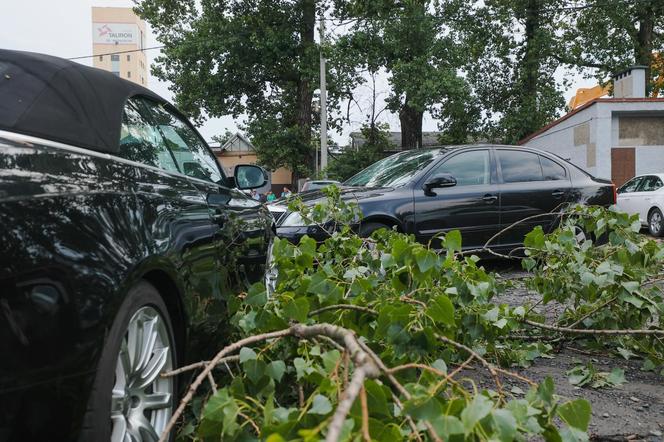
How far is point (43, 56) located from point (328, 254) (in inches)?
93.4

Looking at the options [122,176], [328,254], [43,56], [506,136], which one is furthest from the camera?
[506,136]

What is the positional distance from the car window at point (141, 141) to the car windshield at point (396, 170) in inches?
162

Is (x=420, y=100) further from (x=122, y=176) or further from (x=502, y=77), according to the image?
(x=122, y=176)

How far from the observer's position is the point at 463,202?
657cm

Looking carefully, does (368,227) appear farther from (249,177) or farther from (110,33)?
(110,33)

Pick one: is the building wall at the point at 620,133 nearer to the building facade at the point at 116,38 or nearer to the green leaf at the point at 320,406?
the green leaf at the point at 320,406

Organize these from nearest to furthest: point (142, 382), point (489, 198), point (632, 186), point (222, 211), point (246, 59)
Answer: point (142, 382) < point (222, 211) < point (489, 198) < point (632, 186) < point (246, 59)

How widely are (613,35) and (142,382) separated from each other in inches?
1211

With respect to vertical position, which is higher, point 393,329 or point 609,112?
point 609,112

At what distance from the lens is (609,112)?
59.2 feet

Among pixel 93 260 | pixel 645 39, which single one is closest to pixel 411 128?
pixel 645 39

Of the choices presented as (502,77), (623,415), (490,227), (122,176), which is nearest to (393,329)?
(122,176)

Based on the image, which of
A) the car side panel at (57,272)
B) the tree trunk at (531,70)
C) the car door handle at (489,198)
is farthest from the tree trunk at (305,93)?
the car side panel at (57,272)

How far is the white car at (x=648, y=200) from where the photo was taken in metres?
13.1
